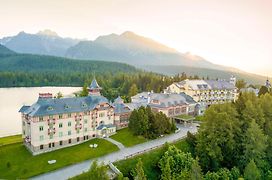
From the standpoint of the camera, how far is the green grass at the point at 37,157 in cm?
3881

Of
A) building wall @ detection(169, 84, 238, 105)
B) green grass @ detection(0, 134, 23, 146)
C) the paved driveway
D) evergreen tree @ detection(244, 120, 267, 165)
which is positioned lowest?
green grass @ detection(0, 134, 23, 146)

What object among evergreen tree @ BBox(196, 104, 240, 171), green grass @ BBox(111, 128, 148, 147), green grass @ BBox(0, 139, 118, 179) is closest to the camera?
green grass @ BBox(0, 139, 118, 179)

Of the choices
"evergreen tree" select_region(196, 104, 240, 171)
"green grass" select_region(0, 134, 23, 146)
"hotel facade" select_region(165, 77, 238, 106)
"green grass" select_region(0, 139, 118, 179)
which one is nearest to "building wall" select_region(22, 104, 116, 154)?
"green grass" select_region(0, 139, 118, 179)

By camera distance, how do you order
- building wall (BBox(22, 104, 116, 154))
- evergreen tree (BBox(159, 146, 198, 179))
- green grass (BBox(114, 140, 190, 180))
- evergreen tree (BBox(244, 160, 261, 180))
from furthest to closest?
1. building wall (BBox(22, 104, 116, 154))
2. green grass (BBox(114, 140, 190, 180))
3. evergreen tree (BBox(159, 146, 198, 179))
4. evergreen tree (BBox(244, 160, 261, 180))

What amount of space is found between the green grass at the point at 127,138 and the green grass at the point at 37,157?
2.85m

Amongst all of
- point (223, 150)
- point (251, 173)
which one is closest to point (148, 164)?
point (223, 150)

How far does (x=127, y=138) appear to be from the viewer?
53.1m

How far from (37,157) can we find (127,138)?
17726mm

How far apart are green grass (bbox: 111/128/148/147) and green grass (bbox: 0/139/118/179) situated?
9.34ft

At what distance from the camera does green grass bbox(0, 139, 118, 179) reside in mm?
38812

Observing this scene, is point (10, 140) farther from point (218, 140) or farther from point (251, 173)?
point (251, 173)

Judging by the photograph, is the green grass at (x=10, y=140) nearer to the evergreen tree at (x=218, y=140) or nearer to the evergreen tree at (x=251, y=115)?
the evergreen tree at (x=218, y=140)

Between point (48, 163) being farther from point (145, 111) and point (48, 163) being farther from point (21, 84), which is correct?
point (21, 84)

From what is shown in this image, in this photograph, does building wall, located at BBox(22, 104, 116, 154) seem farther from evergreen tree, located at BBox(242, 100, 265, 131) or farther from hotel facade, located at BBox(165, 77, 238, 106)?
hotel facade, located at BBox(165, 77, 238, 106)
